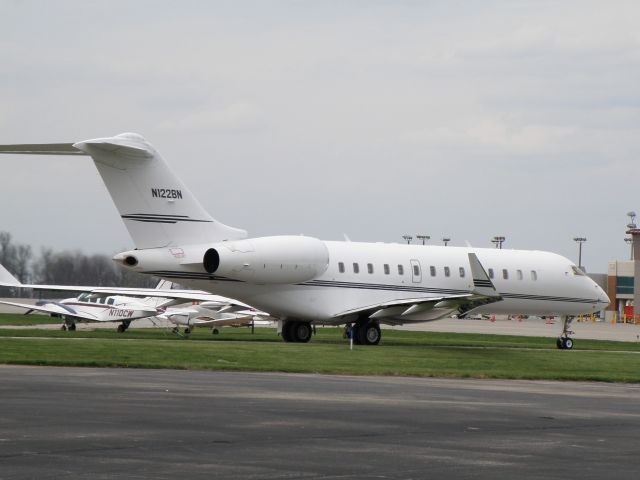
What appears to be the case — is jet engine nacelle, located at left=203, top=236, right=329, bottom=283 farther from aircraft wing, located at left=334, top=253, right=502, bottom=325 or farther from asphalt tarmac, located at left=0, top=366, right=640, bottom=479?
asphalt tarmac, located at left=0, top=366, right=640, bottom=479

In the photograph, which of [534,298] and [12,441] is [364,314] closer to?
[534,298]

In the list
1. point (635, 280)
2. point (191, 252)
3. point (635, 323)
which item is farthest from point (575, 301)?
point (635, 280)

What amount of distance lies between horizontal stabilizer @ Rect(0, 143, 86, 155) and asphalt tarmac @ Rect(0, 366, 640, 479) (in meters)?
13.5

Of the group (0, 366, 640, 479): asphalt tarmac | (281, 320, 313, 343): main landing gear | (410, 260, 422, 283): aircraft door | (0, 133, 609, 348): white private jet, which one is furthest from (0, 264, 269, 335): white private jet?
(0, 366, 640, 479): asphalt tarmac

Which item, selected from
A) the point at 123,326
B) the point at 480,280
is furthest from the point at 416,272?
the point at 123,326

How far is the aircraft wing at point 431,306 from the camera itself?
137 feet

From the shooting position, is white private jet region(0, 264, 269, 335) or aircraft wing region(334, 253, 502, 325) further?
white private jet region(0, 264, 269, 335)

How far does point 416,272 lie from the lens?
147 ft

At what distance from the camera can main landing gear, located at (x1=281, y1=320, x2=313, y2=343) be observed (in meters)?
44.7

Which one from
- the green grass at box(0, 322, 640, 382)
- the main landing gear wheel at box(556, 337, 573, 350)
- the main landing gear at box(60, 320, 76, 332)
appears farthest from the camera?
the main landing gear at box(60, 320, 76, 332)

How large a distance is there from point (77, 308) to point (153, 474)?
162ft

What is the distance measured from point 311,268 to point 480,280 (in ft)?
19.0

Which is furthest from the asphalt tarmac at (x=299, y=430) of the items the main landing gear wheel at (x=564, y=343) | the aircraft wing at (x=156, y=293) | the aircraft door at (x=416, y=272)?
the aircraft wing at (x=156, y=293)

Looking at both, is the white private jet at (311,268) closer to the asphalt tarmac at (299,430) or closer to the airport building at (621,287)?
the asphalt tarmac at (299,430)
